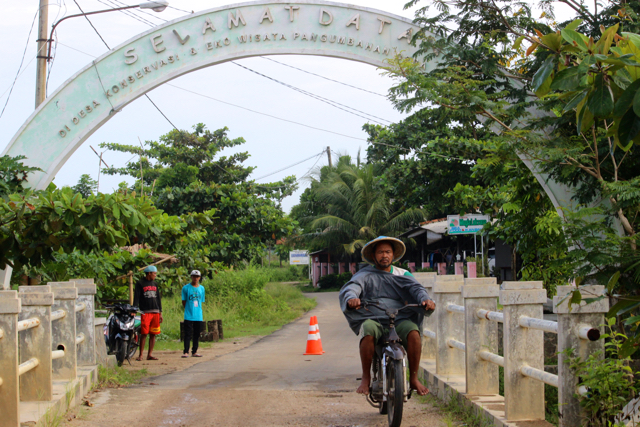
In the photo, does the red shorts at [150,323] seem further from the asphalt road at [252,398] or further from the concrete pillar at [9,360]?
the concrete pillar at [9,360]

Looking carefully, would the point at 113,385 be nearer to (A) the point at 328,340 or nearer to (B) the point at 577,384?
(B) the point at 577,384

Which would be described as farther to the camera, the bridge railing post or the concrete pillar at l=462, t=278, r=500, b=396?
the bridge railing post

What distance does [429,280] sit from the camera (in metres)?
7.93

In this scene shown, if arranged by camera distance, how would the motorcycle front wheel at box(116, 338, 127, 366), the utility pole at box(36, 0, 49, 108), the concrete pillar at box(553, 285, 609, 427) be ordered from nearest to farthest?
the concrete pillar at box(553, 285, 609, 427), the motorcycle front wheel at box(116, 338, 127, 366), the utility pole at box(36, 0, 49, 108)

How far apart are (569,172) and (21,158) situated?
7457 mm

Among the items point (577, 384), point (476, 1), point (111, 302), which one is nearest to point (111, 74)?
point (111, 302)

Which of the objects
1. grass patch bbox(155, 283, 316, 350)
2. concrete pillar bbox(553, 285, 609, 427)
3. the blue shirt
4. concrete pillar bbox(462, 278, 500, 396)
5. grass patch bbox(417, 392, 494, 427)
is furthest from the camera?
grass patch bbox(155, 283, 316, 350)

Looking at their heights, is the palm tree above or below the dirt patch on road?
above

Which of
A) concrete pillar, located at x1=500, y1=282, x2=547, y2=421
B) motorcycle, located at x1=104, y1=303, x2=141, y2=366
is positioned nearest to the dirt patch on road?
motorcycle, located at x1=104, y1=303, x2=141, y2=366

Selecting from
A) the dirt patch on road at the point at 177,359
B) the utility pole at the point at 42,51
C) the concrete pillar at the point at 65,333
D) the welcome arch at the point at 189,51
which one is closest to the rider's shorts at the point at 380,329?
the concrete pillar at the point at 65,333

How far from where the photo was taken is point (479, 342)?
19.5 feet

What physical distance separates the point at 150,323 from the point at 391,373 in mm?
6848

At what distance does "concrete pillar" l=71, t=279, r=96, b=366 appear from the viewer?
25.2ft

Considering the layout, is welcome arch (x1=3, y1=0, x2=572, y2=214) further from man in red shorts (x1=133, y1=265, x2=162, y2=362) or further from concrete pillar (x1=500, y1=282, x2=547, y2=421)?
concrete pillar (x1=500, y1=282, x2=547, y2=421)
